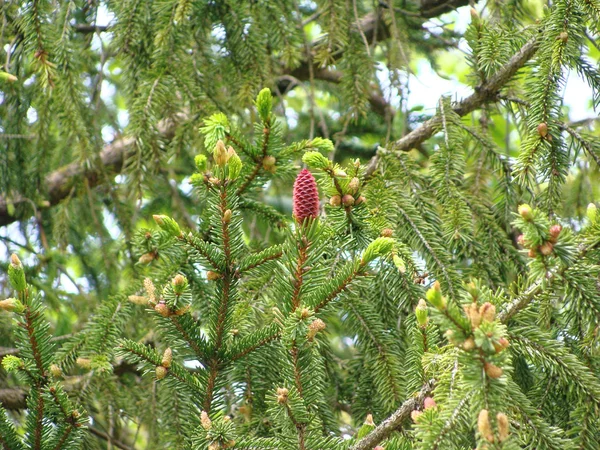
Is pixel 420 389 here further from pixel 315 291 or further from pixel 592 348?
pixel 592 348

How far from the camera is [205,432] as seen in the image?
1183 millimetres

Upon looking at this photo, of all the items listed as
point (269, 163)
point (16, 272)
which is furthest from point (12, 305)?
point (269, 163)

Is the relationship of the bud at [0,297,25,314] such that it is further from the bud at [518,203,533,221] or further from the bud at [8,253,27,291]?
the bud at [518,203,533,221]

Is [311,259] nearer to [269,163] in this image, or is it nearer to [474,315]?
[474,315]

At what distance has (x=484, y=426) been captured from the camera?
3.05ft

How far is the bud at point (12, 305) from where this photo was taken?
127 cm

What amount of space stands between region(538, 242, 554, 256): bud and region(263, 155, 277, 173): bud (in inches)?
32.3

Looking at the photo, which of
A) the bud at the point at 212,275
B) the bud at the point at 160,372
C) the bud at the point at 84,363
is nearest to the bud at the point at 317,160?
the bud at the point at 212,275

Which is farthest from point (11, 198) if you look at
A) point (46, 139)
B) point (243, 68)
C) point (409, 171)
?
point (409, 171)

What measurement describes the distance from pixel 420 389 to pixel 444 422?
0.76 feet

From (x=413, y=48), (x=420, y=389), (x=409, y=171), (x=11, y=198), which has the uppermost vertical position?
(x=413, y=48)

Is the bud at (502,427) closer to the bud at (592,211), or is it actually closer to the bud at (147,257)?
the bud at (592,211)

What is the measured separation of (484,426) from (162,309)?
0.63 m

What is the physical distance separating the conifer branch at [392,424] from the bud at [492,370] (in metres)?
0.28
